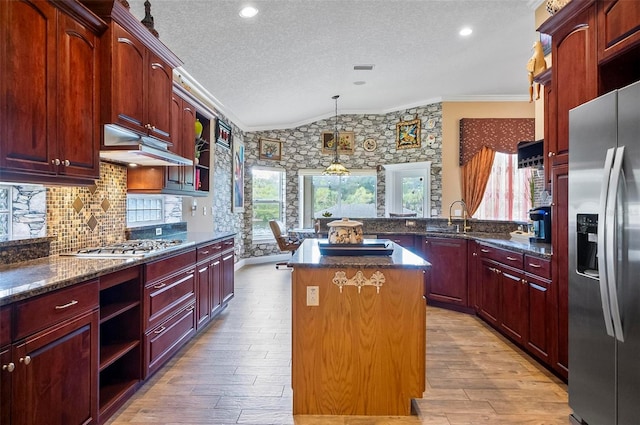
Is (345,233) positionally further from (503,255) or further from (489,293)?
(489,293)

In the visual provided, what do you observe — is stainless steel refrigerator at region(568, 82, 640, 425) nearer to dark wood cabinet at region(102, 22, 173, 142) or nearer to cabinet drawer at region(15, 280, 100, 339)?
cabinet drawer at region(15, 280, 100, 339)

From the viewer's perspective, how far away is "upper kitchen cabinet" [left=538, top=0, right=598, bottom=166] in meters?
2.16

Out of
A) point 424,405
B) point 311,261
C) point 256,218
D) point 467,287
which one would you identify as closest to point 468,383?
point 424,405

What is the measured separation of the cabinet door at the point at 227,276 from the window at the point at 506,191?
4.66 meters

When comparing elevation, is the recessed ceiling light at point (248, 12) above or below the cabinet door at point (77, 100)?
above

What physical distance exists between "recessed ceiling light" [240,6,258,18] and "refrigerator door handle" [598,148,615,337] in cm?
294

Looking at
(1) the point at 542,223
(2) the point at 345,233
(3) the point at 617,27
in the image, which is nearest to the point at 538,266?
(1) the point at 542,223

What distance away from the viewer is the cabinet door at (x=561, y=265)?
2477 mm

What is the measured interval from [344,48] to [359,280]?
11.1ft

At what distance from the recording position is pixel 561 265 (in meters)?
2.54

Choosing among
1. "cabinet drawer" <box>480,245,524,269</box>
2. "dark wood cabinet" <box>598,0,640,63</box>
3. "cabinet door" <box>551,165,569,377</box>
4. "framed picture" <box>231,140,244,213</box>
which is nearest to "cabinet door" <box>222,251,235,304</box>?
"framed picture" <box>231,140,244,213</box>

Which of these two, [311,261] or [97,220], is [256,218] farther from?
[311,261]

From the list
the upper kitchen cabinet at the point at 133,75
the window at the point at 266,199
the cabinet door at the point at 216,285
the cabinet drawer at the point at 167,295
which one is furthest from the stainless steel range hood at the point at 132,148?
the window at the point at 266,199

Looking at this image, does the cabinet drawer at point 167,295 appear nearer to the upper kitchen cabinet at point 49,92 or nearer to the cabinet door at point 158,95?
the upper kitchen cabinet at point 49,92
